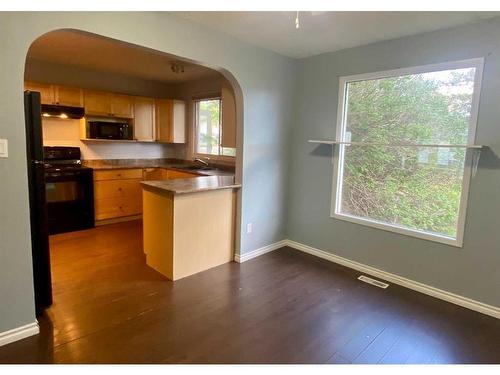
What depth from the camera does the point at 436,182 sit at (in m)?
2.80

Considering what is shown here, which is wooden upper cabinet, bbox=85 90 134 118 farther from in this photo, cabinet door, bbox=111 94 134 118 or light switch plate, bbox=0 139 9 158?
light switch plate, bbox=0 139 9 158

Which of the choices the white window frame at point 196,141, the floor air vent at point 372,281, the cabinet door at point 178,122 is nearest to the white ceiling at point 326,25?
the white window frame at point 196,141

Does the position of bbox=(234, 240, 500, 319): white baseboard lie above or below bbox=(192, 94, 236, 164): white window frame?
below

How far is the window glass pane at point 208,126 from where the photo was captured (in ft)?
17.1

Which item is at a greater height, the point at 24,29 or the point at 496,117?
the point at 24,29

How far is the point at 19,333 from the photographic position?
203 cm

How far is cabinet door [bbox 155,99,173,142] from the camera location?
5.36m

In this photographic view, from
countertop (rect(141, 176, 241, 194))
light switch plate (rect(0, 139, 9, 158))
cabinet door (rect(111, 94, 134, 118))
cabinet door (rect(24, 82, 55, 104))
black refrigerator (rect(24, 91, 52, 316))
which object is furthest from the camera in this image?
cabinet door (rect(111, 94, 134, 118))

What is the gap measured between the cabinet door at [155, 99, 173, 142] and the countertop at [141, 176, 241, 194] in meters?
2.20

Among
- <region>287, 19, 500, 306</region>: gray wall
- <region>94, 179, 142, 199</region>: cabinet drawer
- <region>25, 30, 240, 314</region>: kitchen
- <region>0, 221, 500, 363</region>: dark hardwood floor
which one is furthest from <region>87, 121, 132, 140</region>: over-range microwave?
<region>287, 19, 500, 306</region>: gray wall

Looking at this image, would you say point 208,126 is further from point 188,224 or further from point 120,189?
point 188,224
